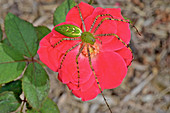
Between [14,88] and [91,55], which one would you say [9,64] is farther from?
[91,55]

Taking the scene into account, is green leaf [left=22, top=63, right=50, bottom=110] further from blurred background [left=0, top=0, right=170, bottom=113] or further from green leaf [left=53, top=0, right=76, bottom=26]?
blurred background [left=0, top=0, right=170, bottom=113]

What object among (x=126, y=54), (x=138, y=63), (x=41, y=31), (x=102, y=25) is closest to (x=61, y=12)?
Answer: (x=41, y=31)

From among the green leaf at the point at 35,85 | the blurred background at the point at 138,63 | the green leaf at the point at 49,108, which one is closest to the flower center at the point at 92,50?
the green leaf at the point at 35,85

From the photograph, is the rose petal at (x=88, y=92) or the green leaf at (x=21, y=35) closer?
the rose petal at (x=88, y=92)

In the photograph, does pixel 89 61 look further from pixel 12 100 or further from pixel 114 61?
pixel 12 100

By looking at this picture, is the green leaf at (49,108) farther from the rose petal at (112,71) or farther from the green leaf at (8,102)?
the rose petal at (112,71)

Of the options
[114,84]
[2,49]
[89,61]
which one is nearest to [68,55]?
[89,61]
